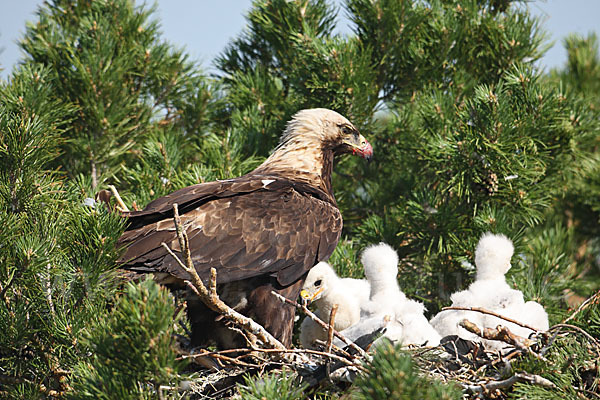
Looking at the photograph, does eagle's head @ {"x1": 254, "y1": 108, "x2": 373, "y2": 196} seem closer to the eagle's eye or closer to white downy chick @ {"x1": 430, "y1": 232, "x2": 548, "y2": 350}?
the eagle's eye

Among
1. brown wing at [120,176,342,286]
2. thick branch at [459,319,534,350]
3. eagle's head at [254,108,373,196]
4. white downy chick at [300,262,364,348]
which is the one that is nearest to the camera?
thick branch at [459,319,534,350]

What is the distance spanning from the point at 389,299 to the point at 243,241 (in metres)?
1.27

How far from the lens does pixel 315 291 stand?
15.9 ft

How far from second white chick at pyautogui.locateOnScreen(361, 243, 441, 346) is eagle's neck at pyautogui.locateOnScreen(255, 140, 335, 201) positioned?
53 centimetres

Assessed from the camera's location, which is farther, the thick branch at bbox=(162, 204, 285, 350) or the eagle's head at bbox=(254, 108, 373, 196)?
the eagle's head at bbox=(254, 108, 373, 196)

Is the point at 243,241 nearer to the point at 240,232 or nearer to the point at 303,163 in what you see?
the point at 240,232

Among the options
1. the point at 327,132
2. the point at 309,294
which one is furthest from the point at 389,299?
the point at 327,132

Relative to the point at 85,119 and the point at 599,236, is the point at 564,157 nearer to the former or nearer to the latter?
the point at 599,236

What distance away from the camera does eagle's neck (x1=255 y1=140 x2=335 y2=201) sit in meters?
4.86

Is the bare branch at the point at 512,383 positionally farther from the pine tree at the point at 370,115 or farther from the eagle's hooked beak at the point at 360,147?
the eagle's hooked beak at the point at 360,147

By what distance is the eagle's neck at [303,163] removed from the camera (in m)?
4.86

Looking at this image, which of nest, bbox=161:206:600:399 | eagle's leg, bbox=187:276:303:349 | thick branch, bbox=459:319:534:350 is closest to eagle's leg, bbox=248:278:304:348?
eagle's leg, bbox=187:276:303:349

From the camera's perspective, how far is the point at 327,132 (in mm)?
5164

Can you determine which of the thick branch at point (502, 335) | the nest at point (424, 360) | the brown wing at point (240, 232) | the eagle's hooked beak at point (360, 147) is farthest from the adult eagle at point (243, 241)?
the thick branch at point (502, 335)
